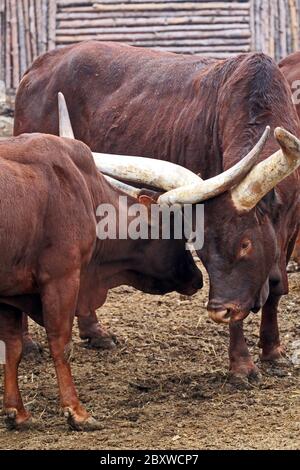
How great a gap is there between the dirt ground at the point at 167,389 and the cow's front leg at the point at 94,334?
3.0 inches

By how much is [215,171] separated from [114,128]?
1.23 meters

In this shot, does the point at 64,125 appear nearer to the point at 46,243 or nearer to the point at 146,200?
the point at 146,200

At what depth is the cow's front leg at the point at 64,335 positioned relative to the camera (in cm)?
636

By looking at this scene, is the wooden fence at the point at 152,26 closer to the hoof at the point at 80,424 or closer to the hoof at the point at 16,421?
the hoof at the point at 16,421

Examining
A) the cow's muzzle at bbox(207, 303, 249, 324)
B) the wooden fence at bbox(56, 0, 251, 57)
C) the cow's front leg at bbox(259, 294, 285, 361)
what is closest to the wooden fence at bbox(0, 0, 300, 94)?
the wooden fence at bbox(56, 0, 251, 57)

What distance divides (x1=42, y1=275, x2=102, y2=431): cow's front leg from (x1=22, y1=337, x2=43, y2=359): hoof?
1.73m

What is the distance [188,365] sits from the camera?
25.9 feet

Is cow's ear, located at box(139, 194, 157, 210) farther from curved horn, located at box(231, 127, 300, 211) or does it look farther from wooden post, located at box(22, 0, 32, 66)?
wooden post, located at box(22, 0, 32, 66)

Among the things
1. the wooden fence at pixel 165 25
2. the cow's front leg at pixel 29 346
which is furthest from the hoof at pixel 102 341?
the wooden fence at pixel 165 25

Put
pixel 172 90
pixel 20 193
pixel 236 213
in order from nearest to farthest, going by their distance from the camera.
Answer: pixel 20 193
pixel 236 213
pixel 172 90

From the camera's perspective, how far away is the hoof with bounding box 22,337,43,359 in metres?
8.17
